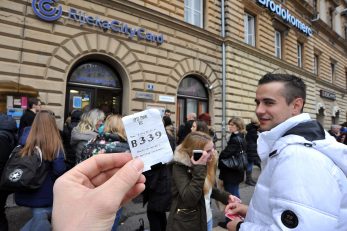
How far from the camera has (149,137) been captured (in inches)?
60.5

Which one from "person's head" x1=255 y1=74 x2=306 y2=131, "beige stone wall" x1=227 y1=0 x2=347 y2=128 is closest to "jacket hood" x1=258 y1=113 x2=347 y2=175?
"person's head" x1=255 y1=74 x2=306 y2=131

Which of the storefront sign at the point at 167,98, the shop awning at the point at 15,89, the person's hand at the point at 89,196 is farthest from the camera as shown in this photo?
the storefront sign at the point at 167,98

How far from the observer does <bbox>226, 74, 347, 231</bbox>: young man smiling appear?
1244mm

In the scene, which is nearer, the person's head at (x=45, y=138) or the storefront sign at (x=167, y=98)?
the person's head at (x=45, y=138)

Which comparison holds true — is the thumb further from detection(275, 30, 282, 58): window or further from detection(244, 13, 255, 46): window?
detection(275, 30, 282, 58): window

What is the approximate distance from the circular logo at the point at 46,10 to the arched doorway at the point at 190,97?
16.8 ft

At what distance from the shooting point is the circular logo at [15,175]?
284cm

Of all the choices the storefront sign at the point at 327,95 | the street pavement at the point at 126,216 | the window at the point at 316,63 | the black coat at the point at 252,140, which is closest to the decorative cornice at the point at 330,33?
the window at the point at 316,63

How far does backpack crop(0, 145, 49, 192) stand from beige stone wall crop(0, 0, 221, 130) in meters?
4.73

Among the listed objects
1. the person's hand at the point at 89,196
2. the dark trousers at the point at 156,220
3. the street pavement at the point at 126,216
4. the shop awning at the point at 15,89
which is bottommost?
the street pavement at the point at 126,216

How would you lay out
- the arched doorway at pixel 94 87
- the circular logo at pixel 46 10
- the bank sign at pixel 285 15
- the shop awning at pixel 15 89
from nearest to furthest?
the shop awning at pixel 15 89 < the circular logo at pixel 46 10 < the arched doorway at pixel 94 87 < the bank sign at pixel 285 15

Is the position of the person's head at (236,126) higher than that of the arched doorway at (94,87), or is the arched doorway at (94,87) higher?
the arched doorway at (94,87)

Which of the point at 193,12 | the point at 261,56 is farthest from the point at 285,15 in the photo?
the point at 193,12

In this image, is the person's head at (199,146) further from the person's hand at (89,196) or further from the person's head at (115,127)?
the person's hand at (89,196)
